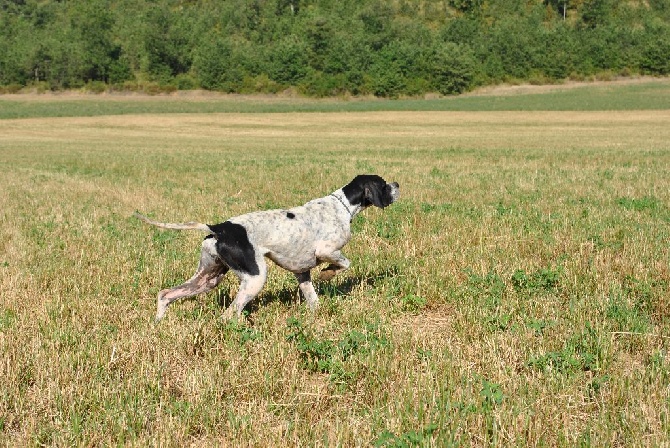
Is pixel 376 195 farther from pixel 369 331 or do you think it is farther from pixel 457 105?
pixel 457 105

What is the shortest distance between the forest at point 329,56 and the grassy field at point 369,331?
283ft

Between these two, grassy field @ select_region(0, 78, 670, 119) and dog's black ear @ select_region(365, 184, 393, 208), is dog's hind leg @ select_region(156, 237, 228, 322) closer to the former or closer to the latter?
dog's black ear @ select_region(365, 184, 393, 208)

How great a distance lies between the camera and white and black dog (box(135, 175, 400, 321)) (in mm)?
5730

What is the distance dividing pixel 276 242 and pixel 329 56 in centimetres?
10544

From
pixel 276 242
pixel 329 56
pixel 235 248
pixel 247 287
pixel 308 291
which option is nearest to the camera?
pixel 235 248

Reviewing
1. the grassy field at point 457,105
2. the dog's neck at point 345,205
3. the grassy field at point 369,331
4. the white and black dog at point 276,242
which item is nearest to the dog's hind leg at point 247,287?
the white and black dog at point 276,242

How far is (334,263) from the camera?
6422mm

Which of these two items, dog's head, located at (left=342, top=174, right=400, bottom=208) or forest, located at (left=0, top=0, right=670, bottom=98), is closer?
dog's head, located at (left=342, top=174, right=400, bottom=208)

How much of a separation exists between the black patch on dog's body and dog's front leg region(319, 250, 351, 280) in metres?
0.84

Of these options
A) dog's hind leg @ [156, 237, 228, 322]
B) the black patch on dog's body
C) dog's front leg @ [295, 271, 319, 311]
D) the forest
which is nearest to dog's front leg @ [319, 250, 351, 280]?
dog's front leg @ [295, 271, 319, 311]

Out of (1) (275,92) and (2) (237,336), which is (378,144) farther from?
(1) (275,92)

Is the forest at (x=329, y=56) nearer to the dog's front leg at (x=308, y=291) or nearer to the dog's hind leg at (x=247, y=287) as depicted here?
the dog's front leg at (x=308, y=291)

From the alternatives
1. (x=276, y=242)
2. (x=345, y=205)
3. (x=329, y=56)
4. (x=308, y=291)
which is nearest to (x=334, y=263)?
(x=308, y=291)

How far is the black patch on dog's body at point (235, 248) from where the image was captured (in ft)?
18.6
